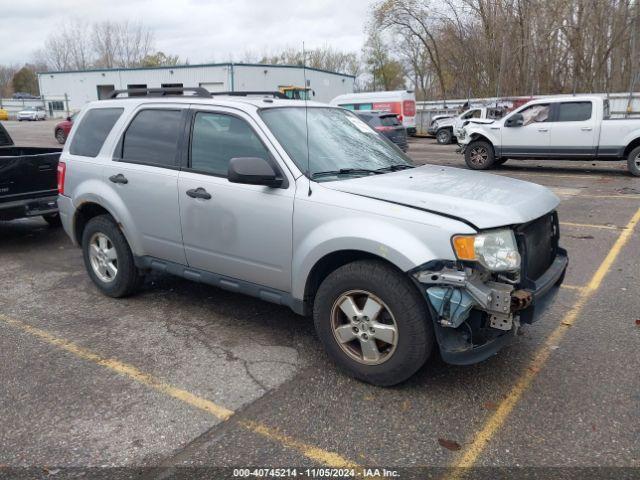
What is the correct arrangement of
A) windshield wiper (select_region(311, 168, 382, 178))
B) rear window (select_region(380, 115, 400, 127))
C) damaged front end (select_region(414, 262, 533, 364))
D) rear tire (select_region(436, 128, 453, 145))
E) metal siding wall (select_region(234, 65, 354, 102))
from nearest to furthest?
damaged front end (select_region(414, 262, 533, 364)) → windshield wiper (select_region(311, 168, 382, 178)) → rear window (select_region(380, 115, 400, 127)) → rear tire (select_region(436, 128, 453, 145)) → metal siding wall (select_region(234, 65, 354, 102))

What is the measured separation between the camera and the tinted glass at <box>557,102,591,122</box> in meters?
13.5

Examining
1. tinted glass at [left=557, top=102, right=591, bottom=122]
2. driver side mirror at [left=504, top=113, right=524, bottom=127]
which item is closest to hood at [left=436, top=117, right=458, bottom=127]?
Answer: driver side mirror at [left=504, top=113, right=524, bottom=127]

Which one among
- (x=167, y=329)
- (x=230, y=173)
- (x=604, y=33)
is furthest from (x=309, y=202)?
(x=604, y=33)

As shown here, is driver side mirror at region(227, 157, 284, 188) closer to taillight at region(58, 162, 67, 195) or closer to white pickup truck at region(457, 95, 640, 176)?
taillight at region(58, 162, 67, 195)

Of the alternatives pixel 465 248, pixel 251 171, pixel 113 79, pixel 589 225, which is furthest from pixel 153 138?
pixel 113 79

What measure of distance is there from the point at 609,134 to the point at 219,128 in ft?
39.0

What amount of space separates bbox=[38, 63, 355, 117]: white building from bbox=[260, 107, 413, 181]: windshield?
36.5 meters

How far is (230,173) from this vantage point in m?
3.68

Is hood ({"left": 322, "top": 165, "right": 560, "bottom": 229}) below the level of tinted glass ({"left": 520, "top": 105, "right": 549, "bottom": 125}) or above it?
below

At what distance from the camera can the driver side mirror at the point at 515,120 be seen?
1441cm

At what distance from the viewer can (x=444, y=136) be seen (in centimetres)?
2544

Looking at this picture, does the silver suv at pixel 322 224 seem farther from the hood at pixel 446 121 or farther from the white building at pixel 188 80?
the white building at pixel 188 80

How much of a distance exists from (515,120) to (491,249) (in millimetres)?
12491

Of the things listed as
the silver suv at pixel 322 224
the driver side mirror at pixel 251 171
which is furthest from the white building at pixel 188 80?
the driver side mirror at pixel 251 171
